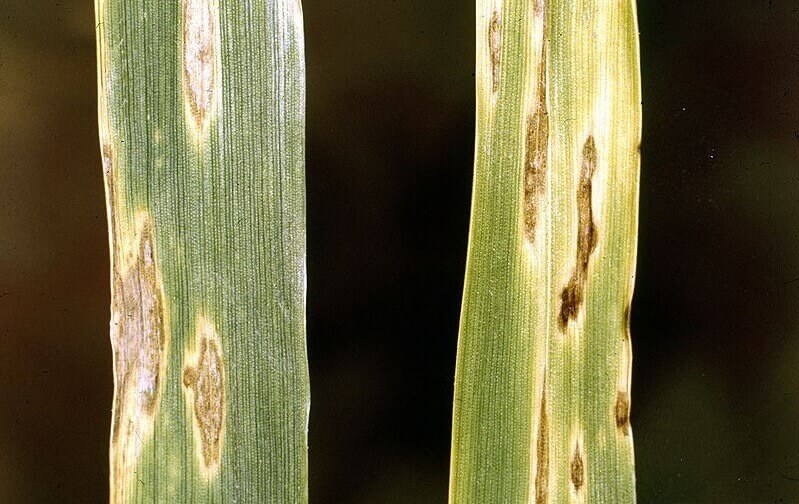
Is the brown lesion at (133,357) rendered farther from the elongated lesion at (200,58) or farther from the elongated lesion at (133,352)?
the elongated lesion at (200,58)

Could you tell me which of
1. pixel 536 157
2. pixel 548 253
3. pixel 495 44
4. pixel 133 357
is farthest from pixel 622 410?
pixel 133 357

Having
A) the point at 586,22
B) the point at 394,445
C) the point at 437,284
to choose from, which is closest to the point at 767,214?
the point at 586,22

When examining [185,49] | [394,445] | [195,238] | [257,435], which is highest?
[185,49]

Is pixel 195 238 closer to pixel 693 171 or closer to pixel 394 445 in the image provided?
pixel 394 445

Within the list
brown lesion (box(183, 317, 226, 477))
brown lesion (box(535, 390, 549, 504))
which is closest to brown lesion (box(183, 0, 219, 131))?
brown lesion (box(183, 317, 226, 477))

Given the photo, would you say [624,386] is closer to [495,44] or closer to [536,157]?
[536,157]

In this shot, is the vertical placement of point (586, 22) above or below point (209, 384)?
above
